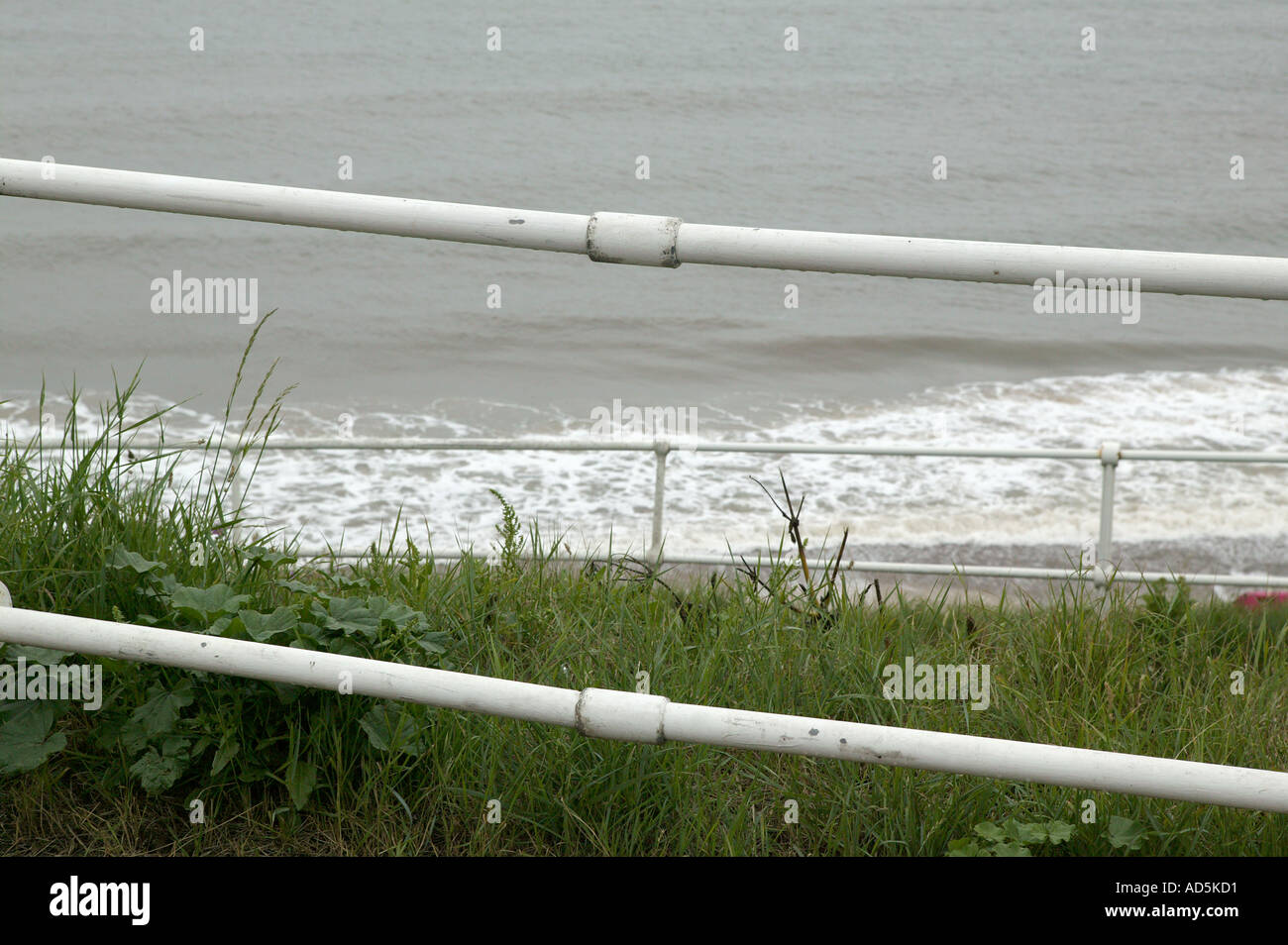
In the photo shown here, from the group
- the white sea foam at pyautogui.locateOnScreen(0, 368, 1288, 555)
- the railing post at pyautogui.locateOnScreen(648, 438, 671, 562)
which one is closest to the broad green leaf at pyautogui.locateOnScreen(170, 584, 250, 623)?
the railing post at pyautogui.locateOnScreen(648, 438, 671, 562)

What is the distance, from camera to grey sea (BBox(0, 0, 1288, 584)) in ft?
31.7

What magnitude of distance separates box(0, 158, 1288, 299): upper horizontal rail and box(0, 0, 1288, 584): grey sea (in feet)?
0.27

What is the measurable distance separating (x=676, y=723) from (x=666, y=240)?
55 centimetres

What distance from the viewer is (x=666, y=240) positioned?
4.53 ft

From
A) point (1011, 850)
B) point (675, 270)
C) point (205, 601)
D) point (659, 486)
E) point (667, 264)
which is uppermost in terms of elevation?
point (675, 270)

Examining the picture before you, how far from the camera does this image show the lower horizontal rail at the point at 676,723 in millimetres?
1249

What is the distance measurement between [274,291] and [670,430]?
6343mm

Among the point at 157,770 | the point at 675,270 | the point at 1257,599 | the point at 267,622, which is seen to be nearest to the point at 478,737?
the point at 267,622

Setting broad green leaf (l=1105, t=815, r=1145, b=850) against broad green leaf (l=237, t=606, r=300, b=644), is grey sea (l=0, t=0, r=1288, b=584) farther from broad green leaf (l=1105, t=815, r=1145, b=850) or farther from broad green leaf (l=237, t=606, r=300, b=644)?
broad green leaf (l=237, t=606, r=300, b=644)

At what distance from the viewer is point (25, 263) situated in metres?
15.1

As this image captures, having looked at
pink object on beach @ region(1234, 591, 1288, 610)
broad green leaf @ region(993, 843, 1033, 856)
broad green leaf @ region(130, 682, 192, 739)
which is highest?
broad green leaf @ region(130, 682, 192, 739)

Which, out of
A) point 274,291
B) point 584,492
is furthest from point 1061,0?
point 584,492

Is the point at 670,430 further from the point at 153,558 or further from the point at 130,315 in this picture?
the point at 153,558

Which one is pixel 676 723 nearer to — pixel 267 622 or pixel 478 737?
pixel 478 737
